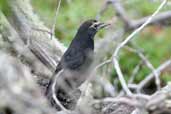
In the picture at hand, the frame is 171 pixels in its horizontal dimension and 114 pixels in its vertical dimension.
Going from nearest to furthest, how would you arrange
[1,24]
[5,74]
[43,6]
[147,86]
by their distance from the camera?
[5,74]
[1,24]
[147,86]
[43,6]

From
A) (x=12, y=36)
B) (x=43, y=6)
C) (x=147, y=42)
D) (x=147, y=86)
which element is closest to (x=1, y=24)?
(x=12, y=36)

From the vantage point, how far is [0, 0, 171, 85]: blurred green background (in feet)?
32.0

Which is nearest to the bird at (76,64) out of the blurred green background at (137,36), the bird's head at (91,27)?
the bird's head at (91,27)

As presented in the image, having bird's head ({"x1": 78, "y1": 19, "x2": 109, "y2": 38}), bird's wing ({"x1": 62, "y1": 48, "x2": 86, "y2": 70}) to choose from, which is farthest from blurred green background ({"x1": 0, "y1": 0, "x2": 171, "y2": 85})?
bird's wing ({"x1": 62, "y1": 48, "x2": 86, "y2": 70})

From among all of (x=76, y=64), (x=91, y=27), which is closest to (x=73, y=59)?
(x=76, y=64)

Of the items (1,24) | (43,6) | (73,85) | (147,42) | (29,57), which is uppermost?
(43,6)

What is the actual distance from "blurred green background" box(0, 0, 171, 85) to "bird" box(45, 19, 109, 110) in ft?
8.90

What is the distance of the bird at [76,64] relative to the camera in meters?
5.88

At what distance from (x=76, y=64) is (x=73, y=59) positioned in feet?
0.18

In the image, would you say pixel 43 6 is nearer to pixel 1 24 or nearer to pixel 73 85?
pixel 1 24

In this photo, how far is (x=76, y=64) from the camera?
249 inches

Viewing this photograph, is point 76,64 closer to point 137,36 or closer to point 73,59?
point 73,59

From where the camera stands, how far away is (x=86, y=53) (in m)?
6.47

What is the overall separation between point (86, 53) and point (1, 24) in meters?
0.84
